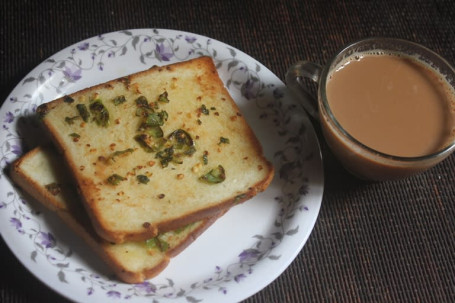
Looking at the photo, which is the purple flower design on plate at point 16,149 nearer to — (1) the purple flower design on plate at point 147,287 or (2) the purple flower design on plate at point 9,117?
(2) the purple flower design on plate at point 9,117

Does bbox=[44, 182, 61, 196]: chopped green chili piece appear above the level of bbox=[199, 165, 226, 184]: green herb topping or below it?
above

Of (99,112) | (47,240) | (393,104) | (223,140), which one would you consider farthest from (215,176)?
(393,104)

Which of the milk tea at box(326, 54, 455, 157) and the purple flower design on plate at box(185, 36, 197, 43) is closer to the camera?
the milk tea at box(326, 54, 455, 157)

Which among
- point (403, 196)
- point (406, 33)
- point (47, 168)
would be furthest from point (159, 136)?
point (406, 33)

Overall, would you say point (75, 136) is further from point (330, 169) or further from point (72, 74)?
point (330, 169)

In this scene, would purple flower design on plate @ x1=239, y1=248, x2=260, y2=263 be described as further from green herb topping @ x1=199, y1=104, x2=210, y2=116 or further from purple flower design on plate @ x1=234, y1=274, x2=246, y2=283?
green herb topping @ x1=199, y1=104, x2=210, y2=116

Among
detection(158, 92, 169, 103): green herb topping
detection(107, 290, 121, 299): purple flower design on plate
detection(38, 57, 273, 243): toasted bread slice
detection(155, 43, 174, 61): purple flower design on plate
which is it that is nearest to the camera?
detection(107, 290, 121, 299): purple flower design on plate

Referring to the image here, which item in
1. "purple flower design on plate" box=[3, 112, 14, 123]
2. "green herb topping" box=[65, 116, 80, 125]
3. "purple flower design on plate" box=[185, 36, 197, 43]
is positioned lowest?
"green herb topping" box=[65, 116, 80, 125]

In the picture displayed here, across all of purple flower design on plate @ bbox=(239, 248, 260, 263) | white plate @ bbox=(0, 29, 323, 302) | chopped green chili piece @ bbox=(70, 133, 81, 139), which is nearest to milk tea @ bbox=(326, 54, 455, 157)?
white plate @ bbox=(0, 29, 323, 302)
